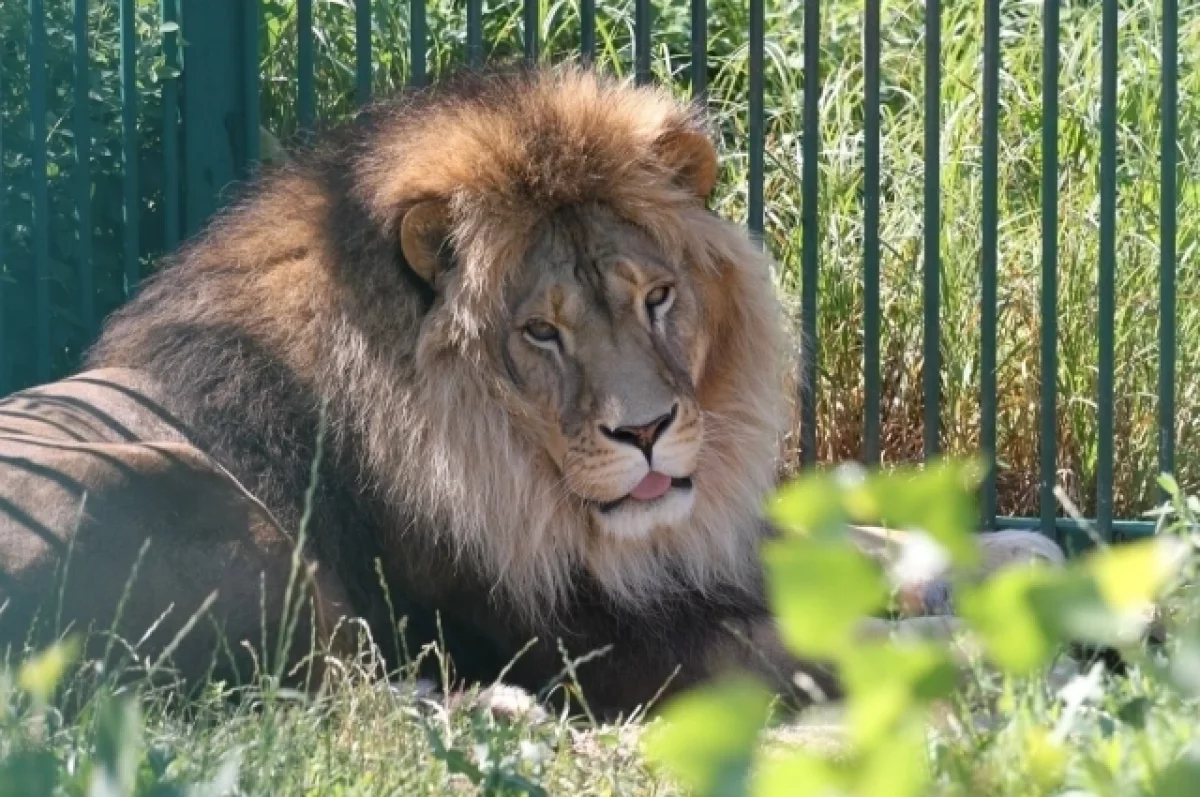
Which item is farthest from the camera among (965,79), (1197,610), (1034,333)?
(965,79)

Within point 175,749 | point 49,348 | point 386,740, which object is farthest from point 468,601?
point 49,348

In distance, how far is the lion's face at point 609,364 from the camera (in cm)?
422

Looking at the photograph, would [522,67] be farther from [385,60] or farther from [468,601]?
[385,60]

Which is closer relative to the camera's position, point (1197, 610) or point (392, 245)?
point (1197, 610)

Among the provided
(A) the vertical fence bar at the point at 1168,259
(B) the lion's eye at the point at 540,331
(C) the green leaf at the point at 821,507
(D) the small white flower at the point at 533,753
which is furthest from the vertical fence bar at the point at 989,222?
(C) the green leaf at the point at 821,507

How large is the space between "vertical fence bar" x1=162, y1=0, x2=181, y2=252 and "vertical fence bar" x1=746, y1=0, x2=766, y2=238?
1693mm

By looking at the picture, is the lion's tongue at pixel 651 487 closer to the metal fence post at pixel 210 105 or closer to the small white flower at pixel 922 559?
the metal fence post at pixel 210 105

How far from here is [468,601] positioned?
452 centimetres

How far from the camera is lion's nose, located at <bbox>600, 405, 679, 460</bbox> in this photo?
418 cm

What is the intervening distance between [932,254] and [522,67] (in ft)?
5.26

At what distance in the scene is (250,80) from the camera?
19.5 ft

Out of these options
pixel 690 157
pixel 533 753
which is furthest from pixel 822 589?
pixel 690 157

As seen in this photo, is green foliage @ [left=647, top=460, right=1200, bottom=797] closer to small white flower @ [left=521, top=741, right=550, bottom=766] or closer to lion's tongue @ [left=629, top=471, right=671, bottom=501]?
small white flower @ [left=521, top=741, right=550, bottom=766]

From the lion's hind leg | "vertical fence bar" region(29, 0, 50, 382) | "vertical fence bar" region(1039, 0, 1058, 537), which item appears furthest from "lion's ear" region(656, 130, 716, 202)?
"vertical fence bar" region(29, 0, 50, 382)
